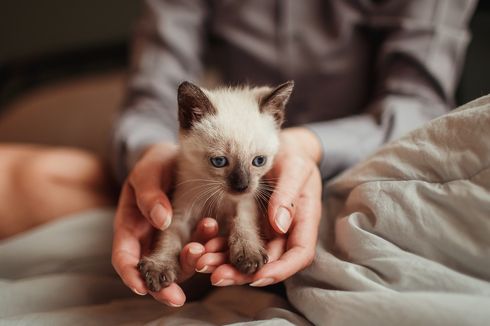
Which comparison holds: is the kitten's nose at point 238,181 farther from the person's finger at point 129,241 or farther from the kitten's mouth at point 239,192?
the person's finger at point 129,241

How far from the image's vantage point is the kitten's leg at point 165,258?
2.94ft

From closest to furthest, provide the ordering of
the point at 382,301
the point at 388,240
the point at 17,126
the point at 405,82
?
the point at 382,301 < the point at 388,240 < the point at 405,82 < the point at 17,126

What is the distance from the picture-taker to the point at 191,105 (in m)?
1.09

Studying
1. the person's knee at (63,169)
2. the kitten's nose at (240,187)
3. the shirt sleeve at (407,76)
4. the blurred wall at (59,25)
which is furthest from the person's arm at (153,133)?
the blurred wall at (59,25)

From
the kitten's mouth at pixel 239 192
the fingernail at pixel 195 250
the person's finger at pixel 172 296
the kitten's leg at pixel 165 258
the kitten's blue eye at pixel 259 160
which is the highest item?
the kitten's blue eye at pixel 259 160

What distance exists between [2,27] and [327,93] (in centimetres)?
288

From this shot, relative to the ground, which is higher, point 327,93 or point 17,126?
point 327,93

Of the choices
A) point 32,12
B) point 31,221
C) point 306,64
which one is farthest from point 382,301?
point 32,12

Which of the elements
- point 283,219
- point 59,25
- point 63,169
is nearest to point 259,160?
point 283,219

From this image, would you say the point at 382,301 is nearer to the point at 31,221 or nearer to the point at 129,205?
the point at 129,205

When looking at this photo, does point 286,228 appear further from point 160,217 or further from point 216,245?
point 160,217

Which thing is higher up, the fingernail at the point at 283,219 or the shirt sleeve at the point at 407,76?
the shirt sleeve at the point at 407,76

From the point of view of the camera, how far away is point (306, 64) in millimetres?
1641

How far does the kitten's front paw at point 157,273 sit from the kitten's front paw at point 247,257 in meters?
0.15
